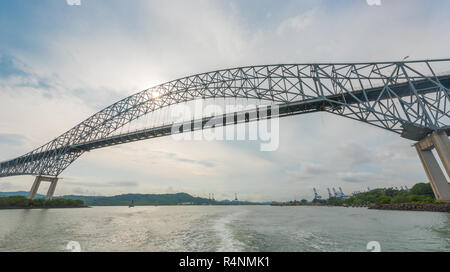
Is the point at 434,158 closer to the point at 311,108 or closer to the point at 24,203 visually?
the point at 311,108

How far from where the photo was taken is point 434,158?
16656 millimetres

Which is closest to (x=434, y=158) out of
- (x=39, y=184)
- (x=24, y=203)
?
(x=24, y=203)

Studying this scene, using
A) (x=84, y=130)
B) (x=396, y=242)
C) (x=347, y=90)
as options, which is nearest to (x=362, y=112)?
(x=347, y=90)

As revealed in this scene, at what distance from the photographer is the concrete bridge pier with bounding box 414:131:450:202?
14789 mm

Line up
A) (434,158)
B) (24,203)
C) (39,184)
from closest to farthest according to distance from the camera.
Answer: (434,158)
(24,203)
(39,184)

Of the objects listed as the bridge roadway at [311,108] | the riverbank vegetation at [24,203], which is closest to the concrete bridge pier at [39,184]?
the riverbank vegetation at [24,203]

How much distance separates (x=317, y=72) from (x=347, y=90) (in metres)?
3.86

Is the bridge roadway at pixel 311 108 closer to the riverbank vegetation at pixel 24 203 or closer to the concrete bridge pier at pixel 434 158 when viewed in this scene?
the concrete bridge pier at pixel 434 158

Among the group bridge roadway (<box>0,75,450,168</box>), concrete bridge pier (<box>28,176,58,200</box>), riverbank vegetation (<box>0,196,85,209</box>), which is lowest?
riverbank vegetation (<box>0,196,85,209</box>)

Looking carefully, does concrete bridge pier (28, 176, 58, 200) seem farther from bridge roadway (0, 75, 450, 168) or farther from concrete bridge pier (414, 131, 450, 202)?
concrete bridge pier (414, 131, 450, 202)

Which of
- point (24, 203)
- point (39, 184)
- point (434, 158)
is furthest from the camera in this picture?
point (39, 184)

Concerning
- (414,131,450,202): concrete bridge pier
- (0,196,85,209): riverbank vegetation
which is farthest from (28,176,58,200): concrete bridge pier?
(414,131,450,202): concrete bridge pier

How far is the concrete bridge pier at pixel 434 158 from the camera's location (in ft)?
48.5
